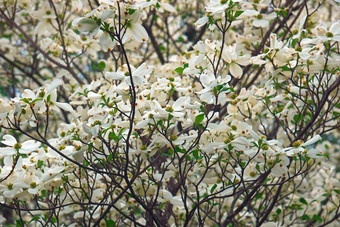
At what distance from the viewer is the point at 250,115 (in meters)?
2.42

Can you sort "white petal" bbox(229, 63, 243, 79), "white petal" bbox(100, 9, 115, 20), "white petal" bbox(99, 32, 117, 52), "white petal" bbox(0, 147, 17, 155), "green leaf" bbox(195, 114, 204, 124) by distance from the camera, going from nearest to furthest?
"white petal" bbox(100, 9, 115, 20)
"white petal" bbox(99, 32, 117, 52)
"green leaf" bbox(195, 114, 204, 124)
"white petal" bbox(0, 147, 17, 155)
"white petal" bbox(229, 63, 243, 79)

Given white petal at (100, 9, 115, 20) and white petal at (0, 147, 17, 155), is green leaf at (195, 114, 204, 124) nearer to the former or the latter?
white petal at (100, 9, 115, 20)

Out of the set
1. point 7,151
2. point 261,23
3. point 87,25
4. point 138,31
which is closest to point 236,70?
point 261,23

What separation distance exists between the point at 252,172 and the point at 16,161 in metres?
1.21

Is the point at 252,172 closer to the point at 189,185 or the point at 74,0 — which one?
the point at 189,185

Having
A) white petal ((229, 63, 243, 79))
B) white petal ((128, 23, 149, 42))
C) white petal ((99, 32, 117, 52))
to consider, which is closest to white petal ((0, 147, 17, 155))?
white petal ((99, 32, 117, 52))

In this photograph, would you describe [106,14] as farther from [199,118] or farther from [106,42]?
[199,118]

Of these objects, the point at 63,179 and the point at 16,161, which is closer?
the point at 16,161

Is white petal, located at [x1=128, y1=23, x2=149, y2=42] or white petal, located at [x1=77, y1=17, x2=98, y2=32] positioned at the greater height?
white petal, located at [x1=77, y1=17, x2=98, y2=32]

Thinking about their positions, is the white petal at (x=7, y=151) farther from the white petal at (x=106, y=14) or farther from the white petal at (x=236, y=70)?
the white petal at (x=236, y=70)

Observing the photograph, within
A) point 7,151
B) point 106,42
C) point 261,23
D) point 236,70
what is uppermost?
point 106,42

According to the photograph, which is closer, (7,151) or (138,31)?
(138,31)

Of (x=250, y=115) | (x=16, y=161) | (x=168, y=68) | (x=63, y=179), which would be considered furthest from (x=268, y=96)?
(x=16, y=161)

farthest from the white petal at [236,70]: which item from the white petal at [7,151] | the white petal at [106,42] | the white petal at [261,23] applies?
the white petal at [7,151]
